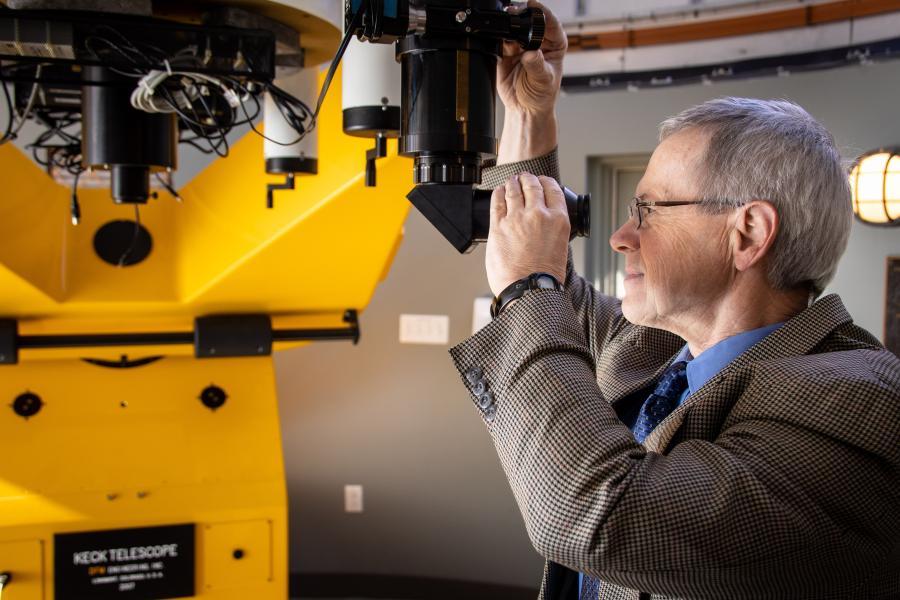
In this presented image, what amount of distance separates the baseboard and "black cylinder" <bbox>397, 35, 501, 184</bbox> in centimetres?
260

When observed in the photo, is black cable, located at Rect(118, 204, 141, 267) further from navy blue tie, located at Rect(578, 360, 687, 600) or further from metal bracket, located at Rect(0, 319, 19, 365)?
navy blue tie, located at Rect(578, 360, 687, 600)

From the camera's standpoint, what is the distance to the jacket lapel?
865 mm

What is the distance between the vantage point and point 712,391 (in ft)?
2.85

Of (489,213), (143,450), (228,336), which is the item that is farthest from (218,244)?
(489,213)

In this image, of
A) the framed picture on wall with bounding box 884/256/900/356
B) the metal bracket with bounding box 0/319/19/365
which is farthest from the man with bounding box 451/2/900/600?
the framed picture on wall with bounding box 884/256/900/356

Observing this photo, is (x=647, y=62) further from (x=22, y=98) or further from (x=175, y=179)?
(x=22, y=98)

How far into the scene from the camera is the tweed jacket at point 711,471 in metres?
0.73

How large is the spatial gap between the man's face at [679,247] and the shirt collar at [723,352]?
43mm

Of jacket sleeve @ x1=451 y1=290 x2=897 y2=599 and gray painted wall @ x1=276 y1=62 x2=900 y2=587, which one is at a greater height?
jacket sleeve @ x1=451 y1=290 x2=897 y2=599

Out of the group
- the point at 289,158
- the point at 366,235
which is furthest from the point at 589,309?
the point at 289,158

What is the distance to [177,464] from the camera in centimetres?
165

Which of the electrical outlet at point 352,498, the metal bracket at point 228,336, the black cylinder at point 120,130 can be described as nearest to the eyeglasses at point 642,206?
the black cylinder at point 120,130

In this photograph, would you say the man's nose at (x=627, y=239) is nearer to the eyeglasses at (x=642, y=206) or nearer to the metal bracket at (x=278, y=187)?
the eyeglasses at (x=642, y=206)

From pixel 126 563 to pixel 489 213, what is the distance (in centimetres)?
109
